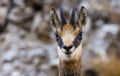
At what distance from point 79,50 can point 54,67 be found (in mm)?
5334

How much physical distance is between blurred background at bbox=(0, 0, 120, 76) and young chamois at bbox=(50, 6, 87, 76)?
5.03 meters

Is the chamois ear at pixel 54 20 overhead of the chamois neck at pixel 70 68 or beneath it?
overhead

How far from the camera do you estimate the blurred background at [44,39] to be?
10.0 metres

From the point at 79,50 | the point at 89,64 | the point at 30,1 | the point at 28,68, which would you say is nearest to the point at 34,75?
the point at 28,68

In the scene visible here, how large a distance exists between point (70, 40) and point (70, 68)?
39 cm

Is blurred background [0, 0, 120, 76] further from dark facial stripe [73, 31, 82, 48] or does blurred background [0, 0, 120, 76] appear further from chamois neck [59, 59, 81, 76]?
dark facial stripe [73, 31, 82, 48]

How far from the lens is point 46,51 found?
1045cm

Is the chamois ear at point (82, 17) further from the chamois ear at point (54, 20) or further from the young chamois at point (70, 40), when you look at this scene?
the chamois ear at point (54, 20)

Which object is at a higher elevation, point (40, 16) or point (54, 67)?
point (40, 16)

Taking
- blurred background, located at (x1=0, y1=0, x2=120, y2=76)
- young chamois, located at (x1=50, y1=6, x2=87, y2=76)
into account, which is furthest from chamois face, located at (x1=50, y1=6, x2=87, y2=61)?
blurred background, located at (x1=0, y1=0, x2=120, y2=76)

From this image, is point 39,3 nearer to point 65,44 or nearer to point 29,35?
point 29,35

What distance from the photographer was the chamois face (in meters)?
4.52

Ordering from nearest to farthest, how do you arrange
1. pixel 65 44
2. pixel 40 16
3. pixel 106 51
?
pixel 65 44 → pixel 106 51 → pixel 40 16

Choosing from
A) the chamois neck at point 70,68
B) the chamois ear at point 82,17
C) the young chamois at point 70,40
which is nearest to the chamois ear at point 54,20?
the young chamois at point 70,40
